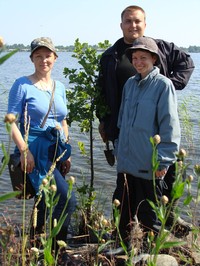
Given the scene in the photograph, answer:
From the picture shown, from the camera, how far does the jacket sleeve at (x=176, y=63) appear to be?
4.29 meters

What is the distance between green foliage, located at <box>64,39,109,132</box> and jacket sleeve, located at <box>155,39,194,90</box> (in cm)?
72

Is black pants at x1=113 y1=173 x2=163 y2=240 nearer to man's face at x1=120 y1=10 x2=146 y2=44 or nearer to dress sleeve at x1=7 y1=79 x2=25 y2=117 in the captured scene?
dress sleeve at x1=7 y1=79 x2=25 y2=117

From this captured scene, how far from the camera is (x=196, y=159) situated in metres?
8.95

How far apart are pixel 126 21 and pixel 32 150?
148 cm

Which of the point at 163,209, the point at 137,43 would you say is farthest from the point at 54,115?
the point at 163,209

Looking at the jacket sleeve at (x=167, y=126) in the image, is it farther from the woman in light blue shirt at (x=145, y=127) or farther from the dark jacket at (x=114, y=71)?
the dark jacket at (x=114, y=71)

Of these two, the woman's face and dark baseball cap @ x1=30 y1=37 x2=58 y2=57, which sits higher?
dark baseball cap @ x1=30 y1=37 x2=58 y2=57

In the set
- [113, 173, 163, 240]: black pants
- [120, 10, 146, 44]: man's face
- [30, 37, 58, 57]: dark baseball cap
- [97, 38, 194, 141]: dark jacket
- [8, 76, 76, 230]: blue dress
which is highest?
[120, 10, 146, 44]: man's face

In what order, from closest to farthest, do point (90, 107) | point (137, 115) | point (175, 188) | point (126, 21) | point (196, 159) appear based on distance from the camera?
point (175, 188) → point (137, 115) → point (126, 21) → point (90, 107) → point (196, 159)

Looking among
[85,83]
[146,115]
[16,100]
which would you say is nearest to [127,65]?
[85,83]

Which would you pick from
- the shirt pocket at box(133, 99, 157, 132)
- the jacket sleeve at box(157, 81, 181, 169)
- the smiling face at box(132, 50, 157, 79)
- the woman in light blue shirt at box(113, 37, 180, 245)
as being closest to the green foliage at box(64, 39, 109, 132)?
the woman in light blue shirt at box(113, 37, 180, 245)

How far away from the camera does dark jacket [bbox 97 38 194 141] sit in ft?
13.8

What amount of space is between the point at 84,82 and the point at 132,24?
2.79 feet

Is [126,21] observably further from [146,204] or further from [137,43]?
[146,204]
